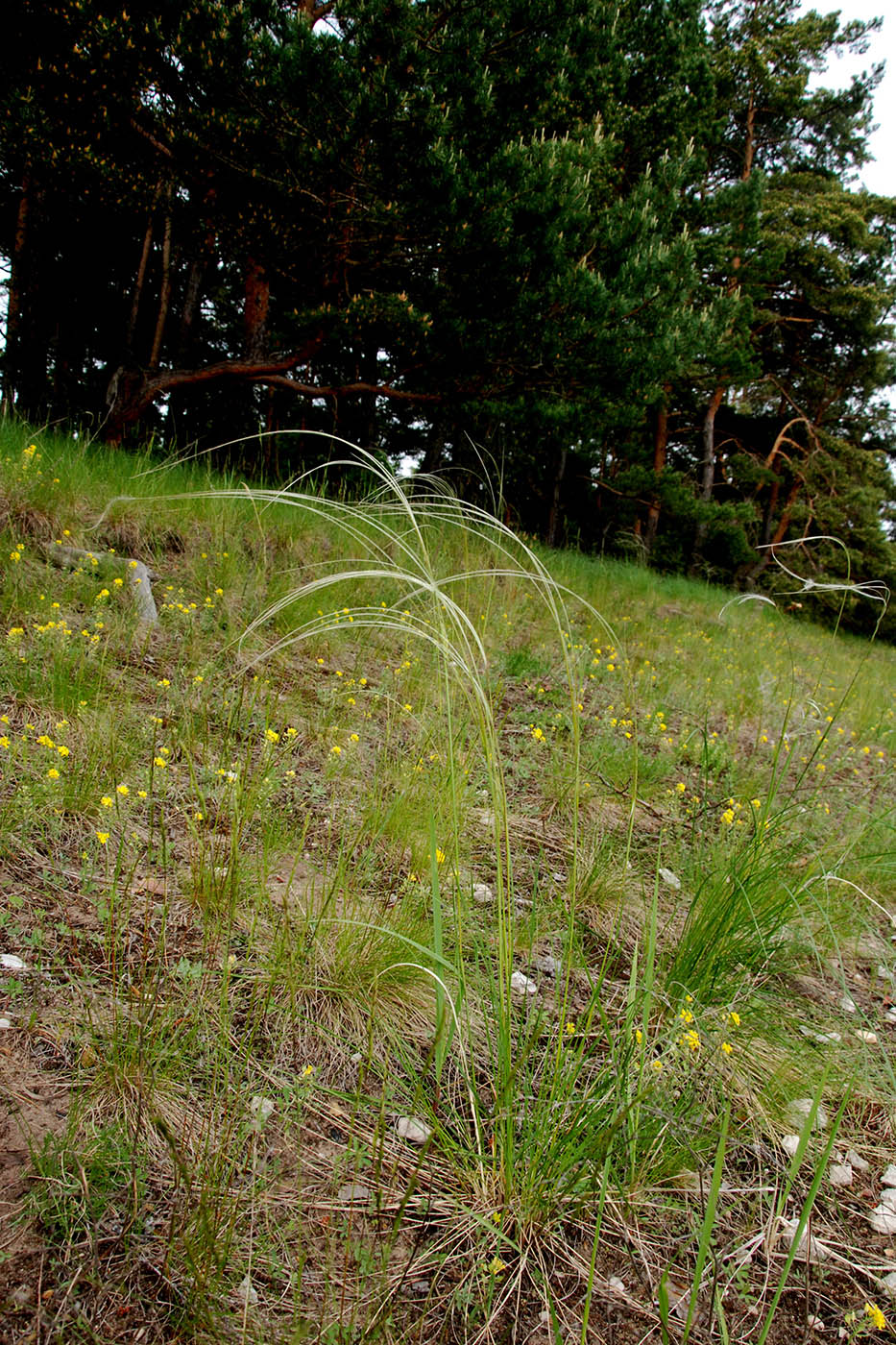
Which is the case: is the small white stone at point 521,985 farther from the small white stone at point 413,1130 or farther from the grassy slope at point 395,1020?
the small white stone at point 413,1130

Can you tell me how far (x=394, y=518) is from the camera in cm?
610

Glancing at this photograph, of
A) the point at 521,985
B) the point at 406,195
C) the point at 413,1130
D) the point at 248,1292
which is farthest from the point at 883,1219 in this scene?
the point at 406,195

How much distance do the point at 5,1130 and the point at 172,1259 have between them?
14.4 inches

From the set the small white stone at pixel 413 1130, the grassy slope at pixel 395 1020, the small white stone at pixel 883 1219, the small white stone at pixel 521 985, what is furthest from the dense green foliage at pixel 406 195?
the small white stone at pixel 883 1219

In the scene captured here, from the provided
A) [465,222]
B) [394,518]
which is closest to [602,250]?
[465,222]

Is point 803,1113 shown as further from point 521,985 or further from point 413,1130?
point 413,1130

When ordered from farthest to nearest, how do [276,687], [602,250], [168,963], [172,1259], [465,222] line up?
[602,250], [465,222], [276,687], [168,963], [172,1259]

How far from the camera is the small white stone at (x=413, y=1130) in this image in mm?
1316

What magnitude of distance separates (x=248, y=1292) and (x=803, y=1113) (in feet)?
3.88

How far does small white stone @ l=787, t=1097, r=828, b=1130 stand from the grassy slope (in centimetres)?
2

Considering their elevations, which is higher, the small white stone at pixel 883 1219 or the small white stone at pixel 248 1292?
the small white stone at pixel 248 1292

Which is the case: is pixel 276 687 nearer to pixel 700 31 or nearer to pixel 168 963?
pixel 168 963

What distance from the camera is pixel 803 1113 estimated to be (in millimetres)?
1483

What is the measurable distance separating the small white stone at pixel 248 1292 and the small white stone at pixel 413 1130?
1.23ft
